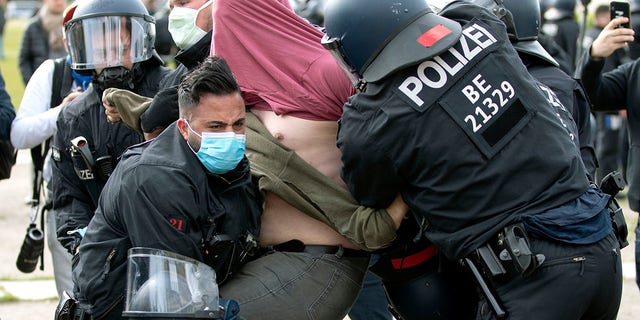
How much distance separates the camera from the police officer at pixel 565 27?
11336mm

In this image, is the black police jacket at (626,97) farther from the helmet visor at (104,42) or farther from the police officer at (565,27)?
the police officer at (565,27)

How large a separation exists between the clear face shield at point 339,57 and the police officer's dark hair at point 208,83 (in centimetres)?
35

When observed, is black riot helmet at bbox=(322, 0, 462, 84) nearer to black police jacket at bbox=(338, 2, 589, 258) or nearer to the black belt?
black police jacket at bbox=(338, 2, 589, 258)

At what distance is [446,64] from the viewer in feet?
10.5

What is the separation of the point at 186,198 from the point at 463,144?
3.11ft

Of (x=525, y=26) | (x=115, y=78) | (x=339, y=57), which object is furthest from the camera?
(x=115, y=78)

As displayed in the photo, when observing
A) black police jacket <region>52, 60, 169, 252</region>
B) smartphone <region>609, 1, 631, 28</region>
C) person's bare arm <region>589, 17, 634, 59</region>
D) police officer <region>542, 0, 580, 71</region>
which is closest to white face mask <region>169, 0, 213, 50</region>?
black police jacket <region>52, 60, 169, 252</region>

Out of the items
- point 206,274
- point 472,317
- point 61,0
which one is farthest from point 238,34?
point 61,0

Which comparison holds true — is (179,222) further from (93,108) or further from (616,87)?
(616,87)

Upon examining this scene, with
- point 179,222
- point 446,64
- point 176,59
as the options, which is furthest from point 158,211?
point 176,59

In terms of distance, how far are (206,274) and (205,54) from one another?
127 centimetres

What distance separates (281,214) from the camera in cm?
348

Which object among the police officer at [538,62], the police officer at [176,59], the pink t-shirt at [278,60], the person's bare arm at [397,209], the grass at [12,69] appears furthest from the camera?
the grass at [12,69]

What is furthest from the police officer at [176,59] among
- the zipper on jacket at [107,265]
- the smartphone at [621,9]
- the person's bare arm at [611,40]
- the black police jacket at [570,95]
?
the smartphone at [621,9]
